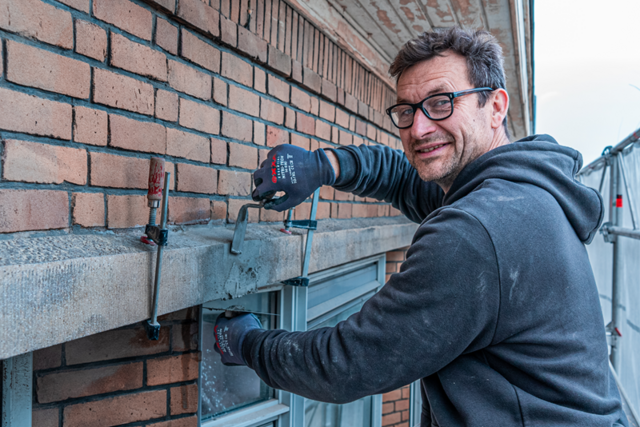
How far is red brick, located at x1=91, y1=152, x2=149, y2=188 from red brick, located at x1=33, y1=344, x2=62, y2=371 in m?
0.47

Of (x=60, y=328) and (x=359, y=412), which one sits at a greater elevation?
(x=60, y=328)

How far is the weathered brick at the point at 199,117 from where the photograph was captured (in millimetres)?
1409

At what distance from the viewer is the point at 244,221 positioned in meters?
1.36

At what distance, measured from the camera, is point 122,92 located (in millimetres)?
1197

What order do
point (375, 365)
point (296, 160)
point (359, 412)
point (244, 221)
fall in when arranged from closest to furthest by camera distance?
point (375, 365) → point (244, 221) → point (296, 160) → point (359, 412)

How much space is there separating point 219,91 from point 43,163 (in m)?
0.68

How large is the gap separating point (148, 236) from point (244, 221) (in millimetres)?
301

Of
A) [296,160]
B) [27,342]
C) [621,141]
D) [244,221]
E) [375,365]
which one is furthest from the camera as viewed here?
[621,141]

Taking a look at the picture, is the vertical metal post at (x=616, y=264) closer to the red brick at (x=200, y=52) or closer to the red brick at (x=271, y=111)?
the red brick at (x=271, y=111)

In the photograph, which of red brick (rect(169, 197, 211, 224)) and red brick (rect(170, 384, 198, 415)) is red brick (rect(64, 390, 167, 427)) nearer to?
red brick (rect(170, 384, 198, 415))

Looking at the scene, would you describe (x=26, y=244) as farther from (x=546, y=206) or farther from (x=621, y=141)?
(x=621, y=141)

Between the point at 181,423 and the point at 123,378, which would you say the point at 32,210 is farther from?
the point at 181,423

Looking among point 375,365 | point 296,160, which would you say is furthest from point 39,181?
point 375,365

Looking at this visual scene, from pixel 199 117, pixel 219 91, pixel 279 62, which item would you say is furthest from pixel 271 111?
pixel 199 117
